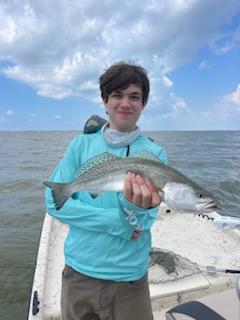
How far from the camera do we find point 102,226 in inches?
105

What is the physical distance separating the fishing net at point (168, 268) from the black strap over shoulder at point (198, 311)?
1.85 m

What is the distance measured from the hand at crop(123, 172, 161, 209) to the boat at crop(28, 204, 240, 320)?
3.24ft

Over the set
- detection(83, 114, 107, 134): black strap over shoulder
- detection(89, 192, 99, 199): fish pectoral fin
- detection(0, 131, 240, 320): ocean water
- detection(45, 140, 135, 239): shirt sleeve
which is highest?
detection(83, 114, 107, 134): black strap over shoulder

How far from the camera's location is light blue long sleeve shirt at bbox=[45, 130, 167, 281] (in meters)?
2.66

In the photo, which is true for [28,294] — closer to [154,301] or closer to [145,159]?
[154,301]

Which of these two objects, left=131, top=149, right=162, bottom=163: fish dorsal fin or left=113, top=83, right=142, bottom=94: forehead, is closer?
left=131, top=149, right=162, bottom=163: fish dorsal fin

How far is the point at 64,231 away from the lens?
691 centimetres

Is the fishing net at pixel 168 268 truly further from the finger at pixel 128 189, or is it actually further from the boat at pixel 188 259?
the finger at pixel 128 189

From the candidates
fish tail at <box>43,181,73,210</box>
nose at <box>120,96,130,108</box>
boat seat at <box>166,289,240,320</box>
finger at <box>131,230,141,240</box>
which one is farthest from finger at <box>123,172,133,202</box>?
boat seat at <box>166,289,240,320</box>

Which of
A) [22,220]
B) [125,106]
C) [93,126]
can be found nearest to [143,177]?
[125,106]

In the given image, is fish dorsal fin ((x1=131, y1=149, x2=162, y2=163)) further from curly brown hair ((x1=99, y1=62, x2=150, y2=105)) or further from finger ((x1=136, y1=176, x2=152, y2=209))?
curly brown hair ((x1=99, y1=62, x2=150, y2=105))

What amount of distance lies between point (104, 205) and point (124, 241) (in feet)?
1.05

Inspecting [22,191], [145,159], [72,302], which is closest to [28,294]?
[72,302]

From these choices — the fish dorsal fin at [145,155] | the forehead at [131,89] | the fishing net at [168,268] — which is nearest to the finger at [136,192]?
the fish dorsal fin at [145,155]
